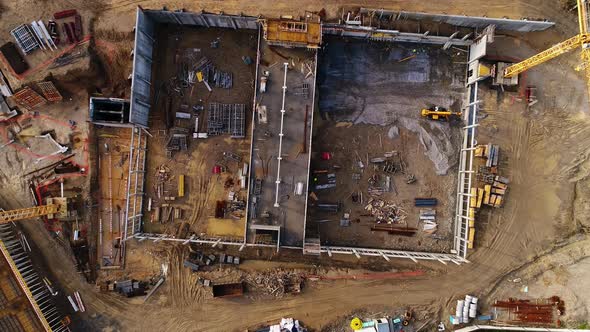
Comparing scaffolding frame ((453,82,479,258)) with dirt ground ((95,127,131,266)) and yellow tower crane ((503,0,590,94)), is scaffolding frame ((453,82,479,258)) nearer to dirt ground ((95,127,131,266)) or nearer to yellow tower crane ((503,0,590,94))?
yellow tower crane ((503,0,590,94))

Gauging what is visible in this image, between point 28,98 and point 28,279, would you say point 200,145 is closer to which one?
point 28,98

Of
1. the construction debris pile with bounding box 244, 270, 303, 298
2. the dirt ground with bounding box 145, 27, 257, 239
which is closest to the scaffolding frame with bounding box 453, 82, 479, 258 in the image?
the construction debris pile with bounding box 244, 270, 303, 298

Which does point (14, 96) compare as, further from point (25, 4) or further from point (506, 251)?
point (506, 251)

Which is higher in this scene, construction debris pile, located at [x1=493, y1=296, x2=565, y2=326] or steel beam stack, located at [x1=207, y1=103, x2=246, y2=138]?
steel beam stack, located at [x1=207, y1=103, x2=246, y2=138]

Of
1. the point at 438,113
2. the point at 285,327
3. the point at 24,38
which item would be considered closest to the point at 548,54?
the point at 438,113

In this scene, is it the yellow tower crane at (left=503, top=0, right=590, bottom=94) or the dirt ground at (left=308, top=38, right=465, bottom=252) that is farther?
the dirt ground at (left=308, top=38, right=465, bottom=252)

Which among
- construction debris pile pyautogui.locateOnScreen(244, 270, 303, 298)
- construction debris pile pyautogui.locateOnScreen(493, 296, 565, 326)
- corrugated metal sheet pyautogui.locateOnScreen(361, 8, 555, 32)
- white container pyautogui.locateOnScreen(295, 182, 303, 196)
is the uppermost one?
corrugated metal sheet pyautogui.locateOnScreen(361, 8, 555, 32)

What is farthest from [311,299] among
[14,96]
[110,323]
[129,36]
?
[14,96]
